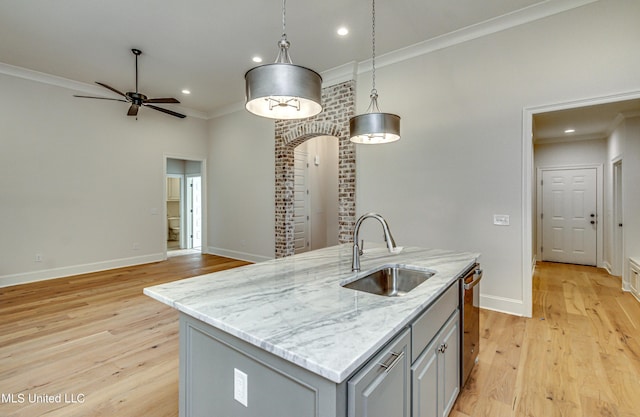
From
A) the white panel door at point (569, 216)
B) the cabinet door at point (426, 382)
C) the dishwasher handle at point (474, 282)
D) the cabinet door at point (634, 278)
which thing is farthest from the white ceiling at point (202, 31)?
the white panel door at point (569, 216)

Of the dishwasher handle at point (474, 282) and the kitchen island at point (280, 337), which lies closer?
the kitchen island at point (280, 337)

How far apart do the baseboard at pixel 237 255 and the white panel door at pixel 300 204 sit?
743mm

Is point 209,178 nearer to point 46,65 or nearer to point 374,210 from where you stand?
point 46,65

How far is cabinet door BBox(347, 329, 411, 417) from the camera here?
901 mm

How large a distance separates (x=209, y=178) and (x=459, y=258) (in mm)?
6056

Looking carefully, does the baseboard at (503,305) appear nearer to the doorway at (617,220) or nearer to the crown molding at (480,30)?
the crown molding at (480,30)

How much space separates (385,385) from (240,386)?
20.9 inches

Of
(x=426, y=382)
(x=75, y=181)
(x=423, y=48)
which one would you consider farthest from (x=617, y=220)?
(x=75, y=181)

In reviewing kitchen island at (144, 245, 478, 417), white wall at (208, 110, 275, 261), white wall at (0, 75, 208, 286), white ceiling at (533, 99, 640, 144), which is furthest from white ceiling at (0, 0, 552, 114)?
kitchen island at (144, 245, 478, 417)

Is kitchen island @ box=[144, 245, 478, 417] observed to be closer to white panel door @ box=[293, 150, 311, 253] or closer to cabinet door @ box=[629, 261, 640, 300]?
cabinet door @ box=[629, 261, 640, 300]

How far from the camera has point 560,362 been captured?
2391 mm

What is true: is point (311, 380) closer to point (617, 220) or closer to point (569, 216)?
point (617, 220)

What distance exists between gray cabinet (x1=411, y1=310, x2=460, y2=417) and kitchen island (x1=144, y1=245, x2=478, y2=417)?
0.45 feet

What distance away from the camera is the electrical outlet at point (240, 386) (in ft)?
3.59
